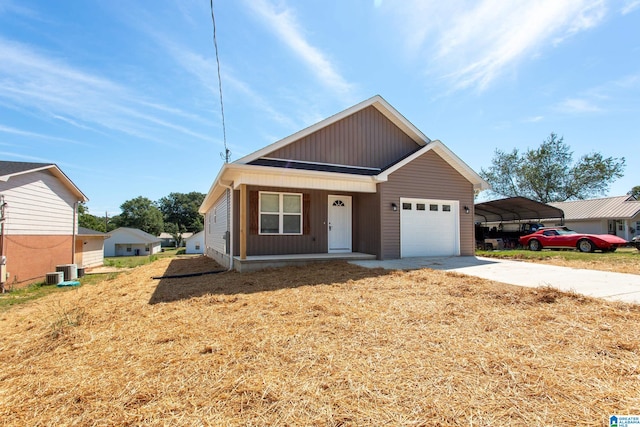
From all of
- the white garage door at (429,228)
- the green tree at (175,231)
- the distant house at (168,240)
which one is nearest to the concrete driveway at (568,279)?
the white garage door at (429,228)

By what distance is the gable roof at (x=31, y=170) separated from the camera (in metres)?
9.50

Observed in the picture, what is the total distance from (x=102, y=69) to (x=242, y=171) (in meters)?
5.47

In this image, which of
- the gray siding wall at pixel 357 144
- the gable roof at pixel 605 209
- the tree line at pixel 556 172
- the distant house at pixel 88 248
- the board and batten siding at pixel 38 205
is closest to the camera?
the board and batten siding at pixel 38 205

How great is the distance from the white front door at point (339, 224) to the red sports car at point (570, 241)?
1119 centimetres

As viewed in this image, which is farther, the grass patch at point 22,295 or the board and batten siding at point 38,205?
the board and batten siding at point 38,205

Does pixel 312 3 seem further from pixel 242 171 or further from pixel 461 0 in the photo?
pixel 242 171

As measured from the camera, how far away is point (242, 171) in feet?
26.1

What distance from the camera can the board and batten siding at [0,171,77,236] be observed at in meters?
9.79

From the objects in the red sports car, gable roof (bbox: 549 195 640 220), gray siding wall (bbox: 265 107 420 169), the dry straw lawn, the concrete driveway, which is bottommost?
the dry straw lawn

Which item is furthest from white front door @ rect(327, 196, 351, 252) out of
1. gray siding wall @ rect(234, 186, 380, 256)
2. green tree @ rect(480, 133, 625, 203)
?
green tree @ rect(480, 133, 625, 203)

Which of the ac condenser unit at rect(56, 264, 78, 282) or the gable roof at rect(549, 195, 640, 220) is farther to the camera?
the gable roof at rect(549, 195, 640, 220)

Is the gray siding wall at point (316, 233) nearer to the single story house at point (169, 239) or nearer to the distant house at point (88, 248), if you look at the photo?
the distant house at point (88, 248)

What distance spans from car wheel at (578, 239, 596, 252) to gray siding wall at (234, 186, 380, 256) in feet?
35.5

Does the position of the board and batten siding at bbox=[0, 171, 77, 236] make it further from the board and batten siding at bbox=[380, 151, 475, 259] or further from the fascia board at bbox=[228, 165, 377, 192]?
the board and batten siding at bbox=[380, 151, 475, 259]
